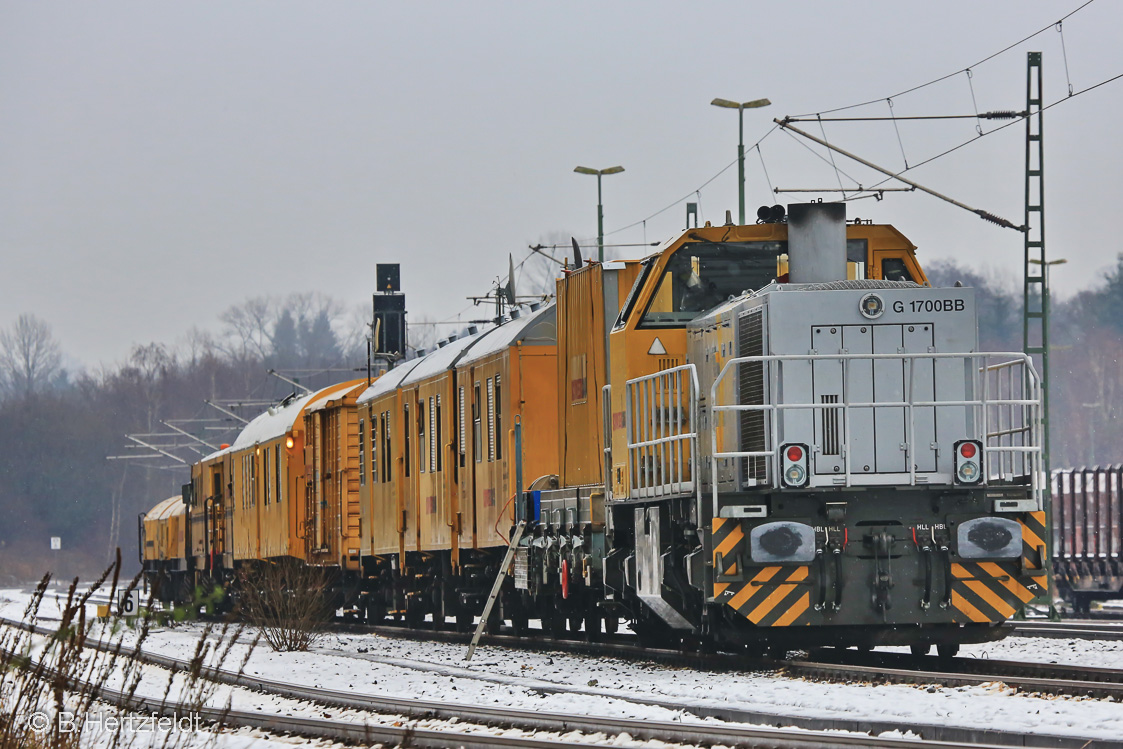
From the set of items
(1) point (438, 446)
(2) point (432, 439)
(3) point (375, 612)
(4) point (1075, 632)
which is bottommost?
(3) point (375, 612)

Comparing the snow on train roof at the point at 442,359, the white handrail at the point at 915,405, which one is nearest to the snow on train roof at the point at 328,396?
the snow on train roof at the point at 442,359

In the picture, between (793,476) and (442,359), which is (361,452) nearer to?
(442,359)

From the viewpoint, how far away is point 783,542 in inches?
479

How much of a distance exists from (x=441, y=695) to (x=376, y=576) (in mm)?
14026

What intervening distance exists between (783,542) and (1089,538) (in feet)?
70.2

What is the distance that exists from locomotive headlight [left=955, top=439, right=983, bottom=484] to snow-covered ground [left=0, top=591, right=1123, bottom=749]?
2011mm

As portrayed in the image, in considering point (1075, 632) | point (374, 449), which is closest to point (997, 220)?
point (1075, 632)

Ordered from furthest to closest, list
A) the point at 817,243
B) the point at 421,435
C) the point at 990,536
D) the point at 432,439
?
the point at 421,435
the point at 432,439
the point at 817,243
the point at 990,536

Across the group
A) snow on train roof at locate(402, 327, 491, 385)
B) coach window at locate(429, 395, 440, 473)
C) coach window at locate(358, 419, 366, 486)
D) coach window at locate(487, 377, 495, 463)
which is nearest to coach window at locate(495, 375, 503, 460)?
coach window at locate(487, 377, 495, 463)

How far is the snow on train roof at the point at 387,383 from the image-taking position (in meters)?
23.7

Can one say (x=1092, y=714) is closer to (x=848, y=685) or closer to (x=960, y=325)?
(x=848, y=685)

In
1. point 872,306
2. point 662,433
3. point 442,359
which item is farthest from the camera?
point 442,359

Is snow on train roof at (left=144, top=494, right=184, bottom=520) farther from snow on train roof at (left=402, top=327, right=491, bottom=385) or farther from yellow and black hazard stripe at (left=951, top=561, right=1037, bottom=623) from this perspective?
yellow and black hazard stripe at (left=951, top=561, right=1037, bottom=623)

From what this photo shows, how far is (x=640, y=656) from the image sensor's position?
1520cm
